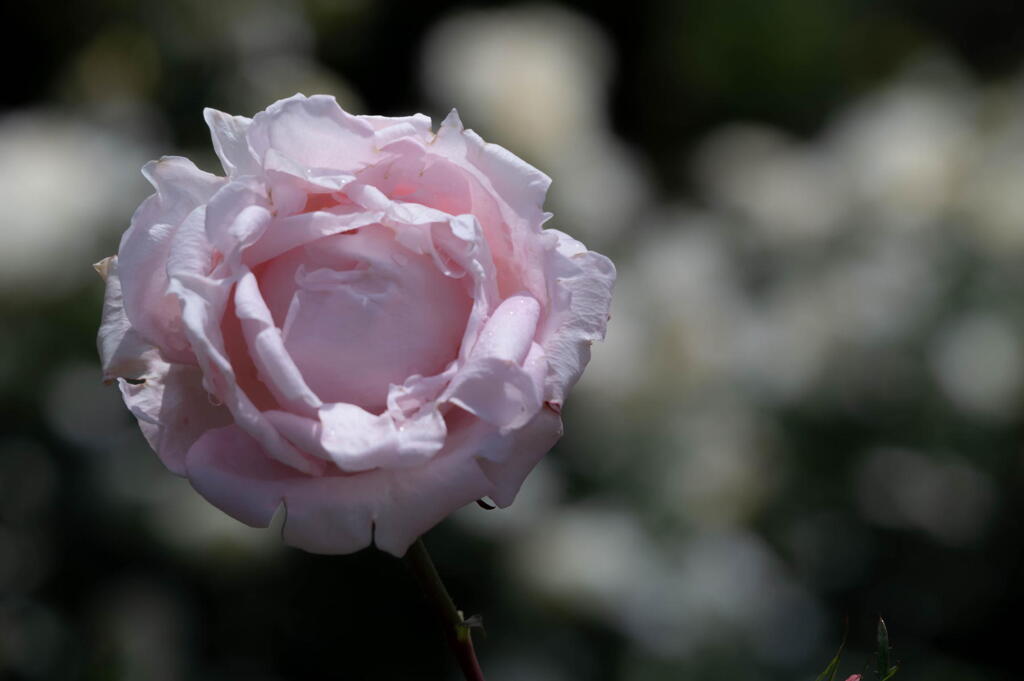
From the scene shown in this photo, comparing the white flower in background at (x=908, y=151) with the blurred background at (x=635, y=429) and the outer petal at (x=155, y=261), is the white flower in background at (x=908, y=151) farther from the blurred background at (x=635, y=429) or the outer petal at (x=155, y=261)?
the outer petal at (x=155, y=261)

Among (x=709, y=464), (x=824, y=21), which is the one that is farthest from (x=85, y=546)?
(x=824, y=21)

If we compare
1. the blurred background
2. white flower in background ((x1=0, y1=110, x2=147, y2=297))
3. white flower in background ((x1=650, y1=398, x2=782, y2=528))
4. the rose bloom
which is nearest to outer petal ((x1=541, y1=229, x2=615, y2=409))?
the rose bloom

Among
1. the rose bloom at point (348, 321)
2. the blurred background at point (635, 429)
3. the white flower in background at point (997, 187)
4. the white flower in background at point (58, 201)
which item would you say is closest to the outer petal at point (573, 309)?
the rose bloom at point (348, 321)

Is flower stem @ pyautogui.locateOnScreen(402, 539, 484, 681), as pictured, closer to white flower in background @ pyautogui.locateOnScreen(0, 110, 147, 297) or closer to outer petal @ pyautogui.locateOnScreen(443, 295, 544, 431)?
outer petal @ pyautogui.locateOnScreen(443, 295, 544, 431)

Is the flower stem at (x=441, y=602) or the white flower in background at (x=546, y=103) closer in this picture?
the flower stem at (x=441, y=602)

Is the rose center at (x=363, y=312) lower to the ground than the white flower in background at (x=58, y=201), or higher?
higher

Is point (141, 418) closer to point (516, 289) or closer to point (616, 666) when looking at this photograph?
point (516, 289)

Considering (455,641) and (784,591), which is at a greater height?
(455,641)
